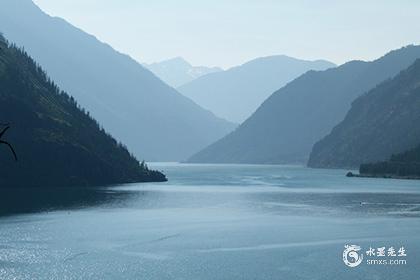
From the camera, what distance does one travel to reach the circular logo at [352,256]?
118 m

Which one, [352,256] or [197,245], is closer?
[352,256]

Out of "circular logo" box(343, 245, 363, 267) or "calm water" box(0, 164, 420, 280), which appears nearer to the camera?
"calm water" box(0, 164, 420, 280)

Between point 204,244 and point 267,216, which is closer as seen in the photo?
point 204,244

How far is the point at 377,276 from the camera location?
105500 mm

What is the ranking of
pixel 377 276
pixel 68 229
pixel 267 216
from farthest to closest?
1. pixel 267 216
2. pixel 68 229
3. pixel 377 276

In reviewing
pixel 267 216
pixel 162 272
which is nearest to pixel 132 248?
pixel 162 272

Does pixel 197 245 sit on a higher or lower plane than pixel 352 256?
lower

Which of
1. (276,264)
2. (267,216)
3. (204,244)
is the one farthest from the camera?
(267,216)

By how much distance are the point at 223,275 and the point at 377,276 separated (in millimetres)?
25292

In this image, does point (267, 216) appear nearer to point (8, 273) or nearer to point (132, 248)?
point (132, 248)

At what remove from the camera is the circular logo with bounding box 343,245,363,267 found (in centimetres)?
11775

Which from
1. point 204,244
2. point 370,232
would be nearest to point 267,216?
point 370,232

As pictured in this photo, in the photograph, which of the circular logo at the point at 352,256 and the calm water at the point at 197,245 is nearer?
the calm water at the point at 197,245

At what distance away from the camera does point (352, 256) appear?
12594 centimetres
